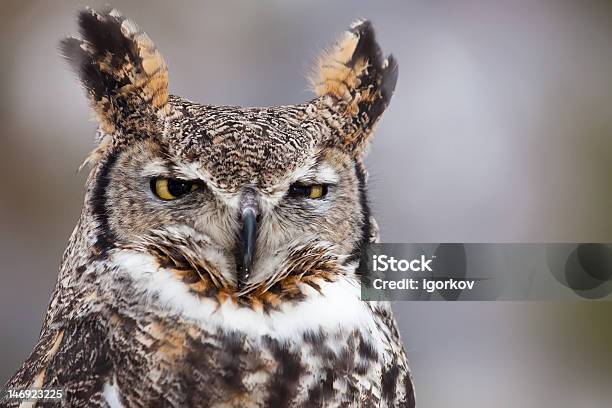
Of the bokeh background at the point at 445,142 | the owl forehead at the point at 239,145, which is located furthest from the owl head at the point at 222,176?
the bokeh background at the point at 445,142

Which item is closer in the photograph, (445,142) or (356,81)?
(356,81)

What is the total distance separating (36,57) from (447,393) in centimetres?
113

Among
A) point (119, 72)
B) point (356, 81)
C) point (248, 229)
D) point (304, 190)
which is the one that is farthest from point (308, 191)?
point (119, 72)

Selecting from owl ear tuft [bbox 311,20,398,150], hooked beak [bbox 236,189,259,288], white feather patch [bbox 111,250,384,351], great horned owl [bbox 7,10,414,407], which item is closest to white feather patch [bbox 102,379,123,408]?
great horned owl [bbox 7,10,414,407]

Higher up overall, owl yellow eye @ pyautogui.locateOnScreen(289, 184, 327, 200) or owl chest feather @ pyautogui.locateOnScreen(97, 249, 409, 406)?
owl yellow eye @ pyautogui.locateOnScreen(289, 184, 327, 200)

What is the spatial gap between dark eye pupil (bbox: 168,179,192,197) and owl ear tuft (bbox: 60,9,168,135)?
12cm

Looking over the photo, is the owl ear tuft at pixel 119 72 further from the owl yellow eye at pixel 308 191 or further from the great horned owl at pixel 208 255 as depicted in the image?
the owl yellow eye at pixel 308 191

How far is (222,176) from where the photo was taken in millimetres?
1149

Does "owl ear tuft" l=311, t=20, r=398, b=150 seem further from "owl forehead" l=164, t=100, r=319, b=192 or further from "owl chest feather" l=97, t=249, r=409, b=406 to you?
"owl chest feather" l=97, t=249, r=409, b=406

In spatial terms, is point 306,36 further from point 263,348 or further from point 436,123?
point 263,348

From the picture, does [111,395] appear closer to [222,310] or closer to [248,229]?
[222,310]

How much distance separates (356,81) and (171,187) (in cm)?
41

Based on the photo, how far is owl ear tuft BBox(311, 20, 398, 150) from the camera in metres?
1.34

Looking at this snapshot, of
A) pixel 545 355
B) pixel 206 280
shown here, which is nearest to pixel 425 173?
pixel 545 355
